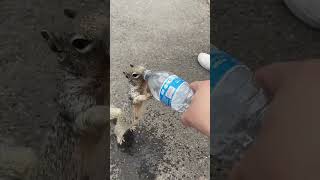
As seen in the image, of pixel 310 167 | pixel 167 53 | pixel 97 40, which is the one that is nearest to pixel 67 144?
pixel 97 40

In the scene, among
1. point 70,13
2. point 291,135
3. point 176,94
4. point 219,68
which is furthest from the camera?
point 70,13

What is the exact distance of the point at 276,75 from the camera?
4.99 ft

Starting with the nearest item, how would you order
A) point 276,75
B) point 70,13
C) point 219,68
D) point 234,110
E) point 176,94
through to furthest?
point 276,75
point 234,110
point 219,68
point 176,94
point 70,13

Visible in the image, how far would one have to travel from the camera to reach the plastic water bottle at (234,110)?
171 cm

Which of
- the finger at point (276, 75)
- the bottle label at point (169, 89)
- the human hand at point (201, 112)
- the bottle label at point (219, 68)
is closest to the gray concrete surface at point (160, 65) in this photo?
the bottle label at point (169, 89)

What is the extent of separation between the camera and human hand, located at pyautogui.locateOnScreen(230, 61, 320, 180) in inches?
51.6

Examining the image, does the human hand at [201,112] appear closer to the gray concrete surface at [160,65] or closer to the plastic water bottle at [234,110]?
the plastic water bottle at [234,110]

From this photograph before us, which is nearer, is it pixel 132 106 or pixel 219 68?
pixel 219 68

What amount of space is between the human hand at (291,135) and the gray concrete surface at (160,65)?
5.24 ft

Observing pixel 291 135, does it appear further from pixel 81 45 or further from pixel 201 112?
pixel 81 45

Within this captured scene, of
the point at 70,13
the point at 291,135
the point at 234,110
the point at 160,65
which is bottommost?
the point at 160,65

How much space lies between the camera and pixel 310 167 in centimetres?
130

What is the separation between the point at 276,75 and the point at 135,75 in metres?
1.54

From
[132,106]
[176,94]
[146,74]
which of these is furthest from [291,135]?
[132,106]
